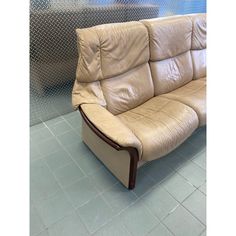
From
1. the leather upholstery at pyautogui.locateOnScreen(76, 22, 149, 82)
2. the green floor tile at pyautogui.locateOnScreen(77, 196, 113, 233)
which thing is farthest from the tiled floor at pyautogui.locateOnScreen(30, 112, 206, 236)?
the leather upholstery at pyautogui.locateOnScreen(76, 22, 149, 82)

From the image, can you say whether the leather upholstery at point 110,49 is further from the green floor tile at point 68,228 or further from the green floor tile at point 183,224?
the green floor tile at point 183,224

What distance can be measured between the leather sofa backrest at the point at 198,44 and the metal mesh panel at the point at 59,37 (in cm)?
43

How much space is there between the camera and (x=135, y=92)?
191 centimetres

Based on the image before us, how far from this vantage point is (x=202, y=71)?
251 centimetres

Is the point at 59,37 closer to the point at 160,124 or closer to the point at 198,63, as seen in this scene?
the point at 160,124

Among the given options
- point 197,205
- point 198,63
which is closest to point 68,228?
point 197,205

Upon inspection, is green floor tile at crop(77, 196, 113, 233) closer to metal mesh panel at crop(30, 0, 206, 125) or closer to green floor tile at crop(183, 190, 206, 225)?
green floor tile at crop(183, 190, 206, 225)

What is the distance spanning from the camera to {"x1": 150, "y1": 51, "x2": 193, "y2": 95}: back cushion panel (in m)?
2.08

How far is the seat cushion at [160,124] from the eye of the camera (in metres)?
1.48
